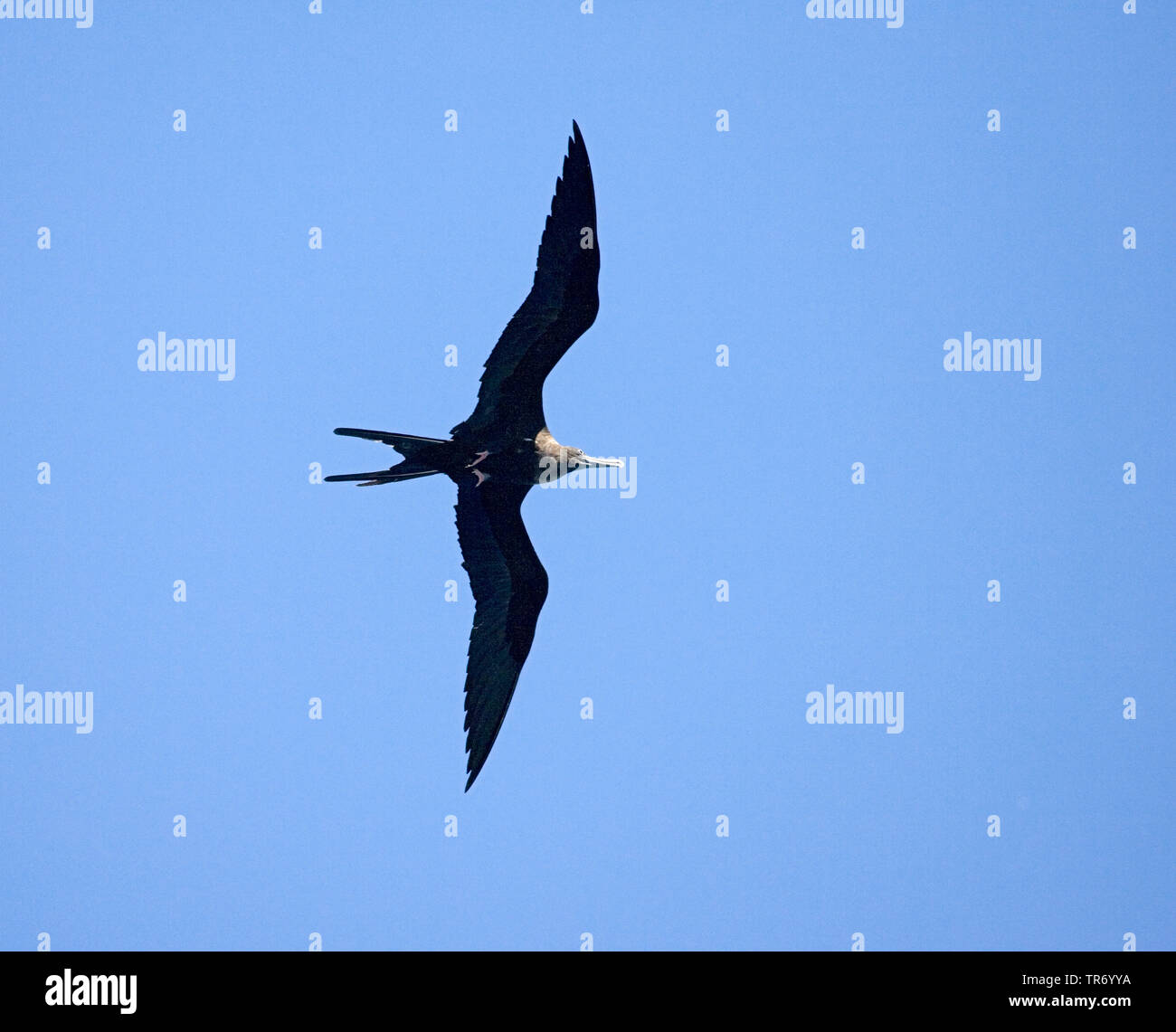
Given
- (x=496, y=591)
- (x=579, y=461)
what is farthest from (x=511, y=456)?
(x=496, y=591)

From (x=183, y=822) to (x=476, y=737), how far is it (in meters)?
4.85

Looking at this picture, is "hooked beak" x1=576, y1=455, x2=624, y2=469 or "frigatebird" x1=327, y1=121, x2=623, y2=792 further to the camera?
"hooked beak" x1=576, y1=455, x2=624, y2=469

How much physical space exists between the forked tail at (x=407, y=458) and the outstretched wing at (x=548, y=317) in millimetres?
299

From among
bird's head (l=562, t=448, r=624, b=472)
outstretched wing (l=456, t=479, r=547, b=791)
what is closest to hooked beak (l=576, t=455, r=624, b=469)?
bird's head (l=562, t=448, r=624, b=472)

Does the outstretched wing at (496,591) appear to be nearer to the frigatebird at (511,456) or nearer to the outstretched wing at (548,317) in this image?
the frigatebird at (511,456)

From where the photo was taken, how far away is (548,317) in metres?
12.1

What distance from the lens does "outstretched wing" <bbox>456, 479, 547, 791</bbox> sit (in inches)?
514

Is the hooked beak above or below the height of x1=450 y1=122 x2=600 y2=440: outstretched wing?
below

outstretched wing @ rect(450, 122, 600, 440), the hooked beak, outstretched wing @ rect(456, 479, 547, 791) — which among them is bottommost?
outstretched wing @ rect(456, 479, 547, 791)

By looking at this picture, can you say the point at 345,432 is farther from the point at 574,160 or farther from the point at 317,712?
the point at 317,712

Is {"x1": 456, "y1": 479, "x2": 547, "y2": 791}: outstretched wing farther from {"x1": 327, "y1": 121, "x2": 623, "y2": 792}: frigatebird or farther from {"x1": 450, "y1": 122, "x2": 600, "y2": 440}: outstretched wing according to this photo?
{"x1": 450, "y1": 122, "x2": 600, "y2": 440}: outstretched wing
